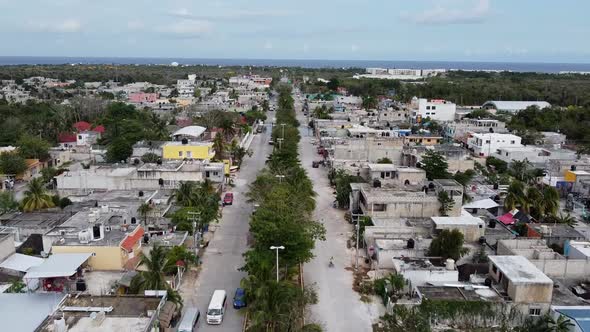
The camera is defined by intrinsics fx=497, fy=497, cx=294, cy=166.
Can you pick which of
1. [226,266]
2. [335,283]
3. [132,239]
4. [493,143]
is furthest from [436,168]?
[132,239]

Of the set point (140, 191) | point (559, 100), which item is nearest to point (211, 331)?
point (140, 191)

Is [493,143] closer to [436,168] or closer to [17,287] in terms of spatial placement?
[436,168]

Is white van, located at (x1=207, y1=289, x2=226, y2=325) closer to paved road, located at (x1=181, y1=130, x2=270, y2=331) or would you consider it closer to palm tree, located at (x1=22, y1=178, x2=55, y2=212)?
paved road, located at (x1=181, y1=130, x2=270, y2=331)

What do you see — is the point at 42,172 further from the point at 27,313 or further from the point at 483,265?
the point at 483,265

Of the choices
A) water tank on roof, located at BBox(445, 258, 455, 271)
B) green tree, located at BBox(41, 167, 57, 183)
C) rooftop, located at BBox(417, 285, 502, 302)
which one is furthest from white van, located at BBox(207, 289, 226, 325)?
green tree, located at BBox(41, 167, 57, 183)

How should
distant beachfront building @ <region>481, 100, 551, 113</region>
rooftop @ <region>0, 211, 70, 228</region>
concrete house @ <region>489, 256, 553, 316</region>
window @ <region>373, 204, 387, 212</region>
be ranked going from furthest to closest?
distant beachfront building @ <region>481, 100, 551, 113</region>, window @ <region>373, 204, 387, 212</region>, rooftop @ <region>0, 211, 70, 228</region>, concrete house @ <region>489, 256, 553, 316</region>

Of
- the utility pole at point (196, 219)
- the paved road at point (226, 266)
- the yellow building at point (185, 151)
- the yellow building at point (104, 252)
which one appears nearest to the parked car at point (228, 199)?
the paved road at point (226, 266)
